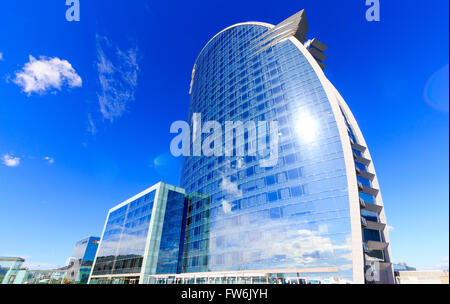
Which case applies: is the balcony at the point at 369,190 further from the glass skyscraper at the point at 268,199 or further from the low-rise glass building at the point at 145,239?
the low-rise glass building at the point at 145,239

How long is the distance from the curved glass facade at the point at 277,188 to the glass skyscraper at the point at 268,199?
0.58 feet

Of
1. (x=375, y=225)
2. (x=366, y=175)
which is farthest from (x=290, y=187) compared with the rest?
(x=366, y=175)

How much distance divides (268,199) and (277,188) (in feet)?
8.12

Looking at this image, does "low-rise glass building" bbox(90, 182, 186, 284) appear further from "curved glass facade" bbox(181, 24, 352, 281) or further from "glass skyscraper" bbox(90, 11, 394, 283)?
"curved glass facade" bbox(181, 24, 352, 281)

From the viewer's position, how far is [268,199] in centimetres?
3672

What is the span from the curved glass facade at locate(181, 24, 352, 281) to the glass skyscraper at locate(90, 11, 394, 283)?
6.9 inches

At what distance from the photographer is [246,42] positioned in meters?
61.4

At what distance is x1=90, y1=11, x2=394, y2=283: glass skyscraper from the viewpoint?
29.1 metres

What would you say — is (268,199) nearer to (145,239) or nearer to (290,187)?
(290,187)

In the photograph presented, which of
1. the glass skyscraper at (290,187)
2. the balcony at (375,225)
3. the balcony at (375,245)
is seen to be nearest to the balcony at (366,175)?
the glass skyscraper at (290,187)

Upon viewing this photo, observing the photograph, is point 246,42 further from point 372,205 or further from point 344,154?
point 372,205

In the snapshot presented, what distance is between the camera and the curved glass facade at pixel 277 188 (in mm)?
29188

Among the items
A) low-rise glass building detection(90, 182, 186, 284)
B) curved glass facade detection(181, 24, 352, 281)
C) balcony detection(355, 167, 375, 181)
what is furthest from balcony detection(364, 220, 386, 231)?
low-rise glass building detection(90, 182, 186, 284)

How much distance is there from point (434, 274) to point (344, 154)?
68.4 feet
